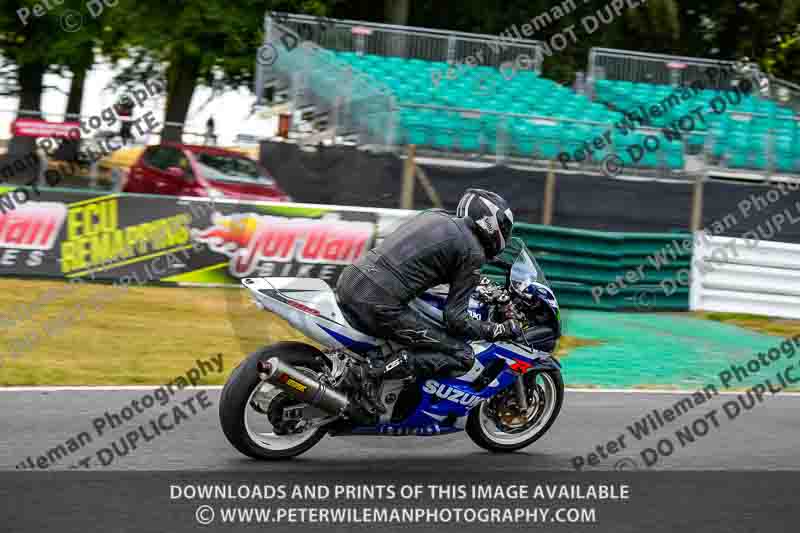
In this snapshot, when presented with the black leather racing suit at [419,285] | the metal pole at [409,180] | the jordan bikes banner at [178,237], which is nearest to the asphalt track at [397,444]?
the black leather racing suit at [419,285]

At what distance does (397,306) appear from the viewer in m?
6.77

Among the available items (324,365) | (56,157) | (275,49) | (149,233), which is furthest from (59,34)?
(324,365)

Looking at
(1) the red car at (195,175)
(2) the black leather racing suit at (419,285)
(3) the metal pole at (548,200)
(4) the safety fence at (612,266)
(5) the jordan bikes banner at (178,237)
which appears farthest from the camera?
(1) the red car at (195,175)

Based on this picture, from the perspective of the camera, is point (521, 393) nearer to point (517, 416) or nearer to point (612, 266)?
point (517, 416)

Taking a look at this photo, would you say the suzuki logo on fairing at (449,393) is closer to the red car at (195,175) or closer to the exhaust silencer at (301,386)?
the exhaust silencer at (301,386)

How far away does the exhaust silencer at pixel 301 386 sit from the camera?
652 cm

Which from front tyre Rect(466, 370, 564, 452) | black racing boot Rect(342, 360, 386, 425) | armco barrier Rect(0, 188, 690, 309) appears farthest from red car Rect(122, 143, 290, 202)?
black racing boot Rect(342, 360, 386, 425)

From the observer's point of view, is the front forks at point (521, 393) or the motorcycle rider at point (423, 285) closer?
the motorcycle rider at point (423, 285)

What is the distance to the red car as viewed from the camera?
1817 centimetres

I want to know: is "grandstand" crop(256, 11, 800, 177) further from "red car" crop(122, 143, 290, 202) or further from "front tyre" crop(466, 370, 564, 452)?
"front tyre" crop(466, 370, 564, 452)

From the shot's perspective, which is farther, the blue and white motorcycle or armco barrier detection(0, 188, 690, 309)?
armco barrier detection(0, 188, 690, 309)

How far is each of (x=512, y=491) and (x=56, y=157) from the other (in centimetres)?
1199

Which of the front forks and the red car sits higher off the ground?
the front forks

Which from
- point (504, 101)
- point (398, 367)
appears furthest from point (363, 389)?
point (504, 101)
